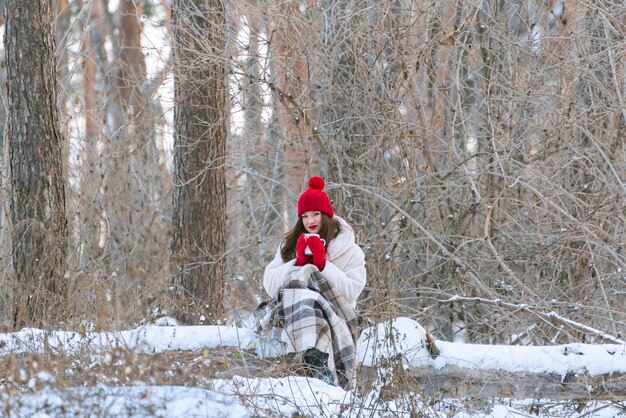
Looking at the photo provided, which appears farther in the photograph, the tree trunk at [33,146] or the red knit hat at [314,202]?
the tree trunk at [33,146]

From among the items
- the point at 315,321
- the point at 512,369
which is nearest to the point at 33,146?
the point at 315,321

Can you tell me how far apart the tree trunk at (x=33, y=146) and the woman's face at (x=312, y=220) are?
9.20 feet

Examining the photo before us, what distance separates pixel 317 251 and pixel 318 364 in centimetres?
73

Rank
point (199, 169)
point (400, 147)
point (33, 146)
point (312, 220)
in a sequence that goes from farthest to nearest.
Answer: point (400, 147) → point (199, 169) → point (33, 146) → point (312, 220)

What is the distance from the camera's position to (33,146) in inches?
327

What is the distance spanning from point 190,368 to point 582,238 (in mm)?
4463

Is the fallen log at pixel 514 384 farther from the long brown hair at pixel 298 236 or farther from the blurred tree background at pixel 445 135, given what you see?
the blurred tree background at pixel 445 135

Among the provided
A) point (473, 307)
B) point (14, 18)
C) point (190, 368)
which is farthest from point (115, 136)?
point (190, 368)

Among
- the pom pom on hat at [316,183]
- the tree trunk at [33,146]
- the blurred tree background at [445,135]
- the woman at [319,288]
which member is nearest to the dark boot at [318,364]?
the woman at [319,288]

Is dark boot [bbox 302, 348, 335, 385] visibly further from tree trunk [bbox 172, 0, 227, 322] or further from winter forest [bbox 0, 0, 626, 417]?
tree trunk [bbox 172, 0, 227, 322]

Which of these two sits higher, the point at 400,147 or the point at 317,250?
the point at 400,147

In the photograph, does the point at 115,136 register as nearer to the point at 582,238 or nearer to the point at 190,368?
the point at 582,238

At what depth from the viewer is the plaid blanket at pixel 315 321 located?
19.1 ft

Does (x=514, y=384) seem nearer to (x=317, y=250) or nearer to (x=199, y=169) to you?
(x=317, y=250)
